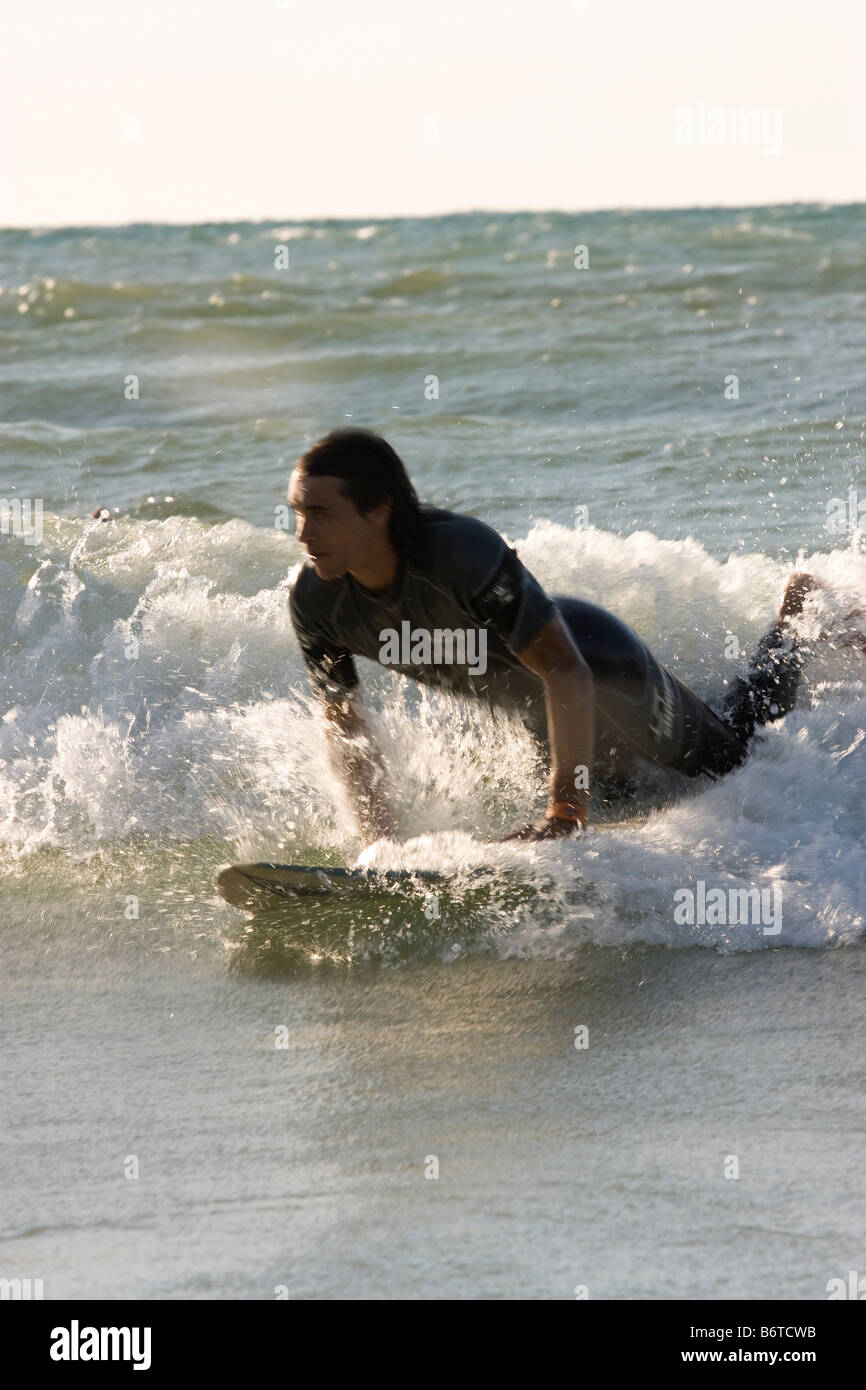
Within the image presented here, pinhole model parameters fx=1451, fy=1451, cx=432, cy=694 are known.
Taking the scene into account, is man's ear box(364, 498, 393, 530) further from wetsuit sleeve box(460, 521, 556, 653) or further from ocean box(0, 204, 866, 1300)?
ocean box(0, 204, 866, 1300)

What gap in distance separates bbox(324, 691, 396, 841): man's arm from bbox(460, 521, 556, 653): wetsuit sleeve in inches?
26.8

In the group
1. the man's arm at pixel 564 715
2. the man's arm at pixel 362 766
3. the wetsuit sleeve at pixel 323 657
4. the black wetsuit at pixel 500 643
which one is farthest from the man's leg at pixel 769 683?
the wetsuit sleeve at pixel 323 657

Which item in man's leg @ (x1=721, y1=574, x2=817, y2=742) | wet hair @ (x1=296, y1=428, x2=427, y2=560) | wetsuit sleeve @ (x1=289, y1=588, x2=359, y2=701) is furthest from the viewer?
man's leg @ (x1=721, y1=574, x2=817, y2=742)

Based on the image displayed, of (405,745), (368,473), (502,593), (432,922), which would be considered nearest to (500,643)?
(502,593)

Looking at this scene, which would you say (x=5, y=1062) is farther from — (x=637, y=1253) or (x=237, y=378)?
(x=237, y=378)

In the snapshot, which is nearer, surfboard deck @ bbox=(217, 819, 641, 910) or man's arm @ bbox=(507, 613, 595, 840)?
man's arm @ bbox=(507, 613, 595, 840)

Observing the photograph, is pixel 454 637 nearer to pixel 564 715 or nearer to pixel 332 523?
pixel 564 715

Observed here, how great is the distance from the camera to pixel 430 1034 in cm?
353

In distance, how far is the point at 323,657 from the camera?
4.27m

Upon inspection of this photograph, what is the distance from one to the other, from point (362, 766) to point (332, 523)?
3.19 feet

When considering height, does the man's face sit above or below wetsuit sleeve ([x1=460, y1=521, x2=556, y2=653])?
above

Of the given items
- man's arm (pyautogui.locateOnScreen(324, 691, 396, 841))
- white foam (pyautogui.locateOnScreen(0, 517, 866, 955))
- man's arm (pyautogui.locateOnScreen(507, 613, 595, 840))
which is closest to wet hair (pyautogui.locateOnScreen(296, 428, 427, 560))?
man's arm (pyautogui.locateOnScreen(507, 613, 595, 840))

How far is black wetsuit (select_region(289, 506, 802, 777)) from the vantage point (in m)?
3.85

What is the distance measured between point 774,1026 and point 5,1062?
1.84 m
